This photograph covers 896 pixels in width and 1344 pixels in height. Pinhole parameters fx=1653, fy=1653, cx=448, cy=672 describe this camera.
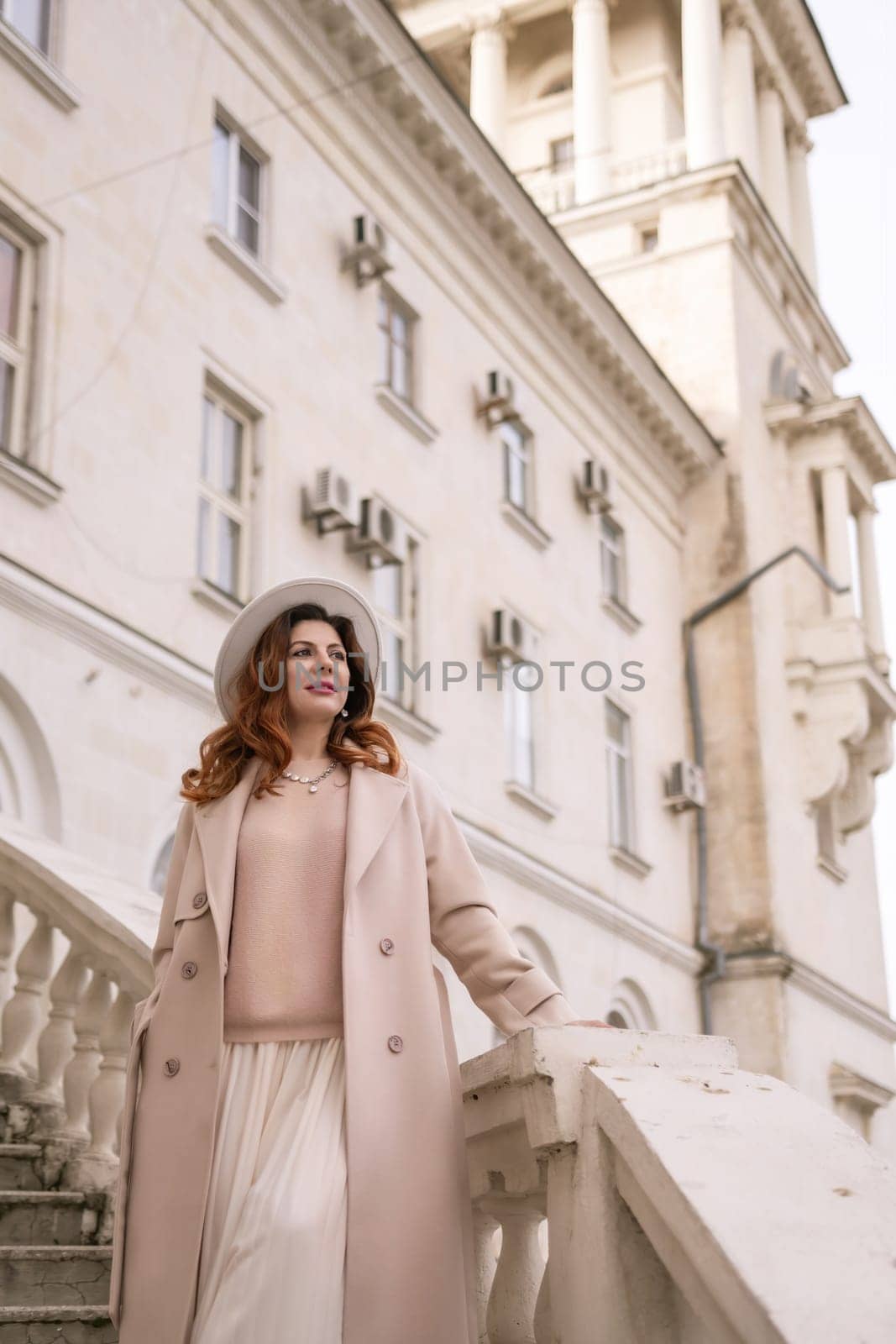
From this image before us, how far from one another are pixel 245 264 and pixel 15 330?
2.96m

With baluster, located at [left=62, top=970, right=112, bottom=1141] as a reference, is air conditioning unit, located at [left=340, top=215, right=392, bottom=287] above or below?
above

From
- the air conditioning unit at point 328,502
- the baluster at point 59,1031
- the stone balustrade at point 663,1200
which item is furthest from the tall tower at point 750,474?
the stone balustrade at point 663,1200

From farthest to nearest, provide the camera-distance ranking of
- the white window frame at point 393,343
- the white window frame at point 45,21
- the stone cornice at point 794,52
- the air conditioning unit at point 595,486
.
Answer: the stone cornice at point 794,52, the air conditioning unit at point 595,486, the white window frame at point 393,343, the white window frame at point 45,21

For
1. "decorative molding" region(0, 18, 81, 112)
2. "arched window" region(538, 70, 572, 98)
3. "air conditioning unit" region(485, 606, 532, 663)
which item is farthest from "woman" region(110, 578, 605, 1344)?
"arched window" region(538, 70, 572, 98)

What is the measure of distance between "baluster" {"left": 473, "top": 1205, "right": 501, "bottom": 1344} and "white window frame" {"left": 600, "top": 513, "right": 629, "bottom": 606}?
56.1 ft

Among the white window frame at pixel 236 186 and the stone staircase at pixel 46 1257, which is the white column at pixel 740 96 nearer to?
the white window frame at pixel 236 186

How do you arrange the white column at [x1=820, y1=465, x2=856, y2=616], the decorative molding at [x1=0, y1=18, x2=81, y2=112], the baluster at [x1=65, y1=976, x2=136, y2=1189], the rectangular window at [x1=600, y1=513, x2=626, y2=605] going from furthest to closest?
the white column at [x1=820, y1=465, x2=856, y2=616], the rectangular window at [x1=600, y1=513, x2=626, y2=605], the decorative molding at [x1=0, y1=18, x2=81, y2=112], the baluster at [x1=65, y1=976, x2=136, y2=1189]

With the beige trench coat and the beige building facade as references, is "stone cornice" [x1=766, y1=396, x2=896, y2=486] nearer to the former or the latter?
the beige building facade

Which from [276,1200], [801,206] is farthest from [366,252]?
[801,206]

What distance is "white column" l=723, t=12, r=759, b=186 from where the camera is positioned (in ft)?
91.6

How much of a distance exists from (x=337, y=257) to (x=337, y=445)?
6.31ft

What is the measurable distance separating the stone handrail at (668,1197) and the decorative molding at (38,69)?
9288 mm

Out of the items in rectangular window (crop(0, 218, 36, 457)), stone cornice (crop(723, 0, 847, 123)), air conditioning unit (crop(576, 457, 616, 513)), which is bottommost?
rectangular window (crop(0, 218, 36, 457))

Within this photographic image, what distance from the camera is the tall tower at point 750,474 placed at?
71.2ft
